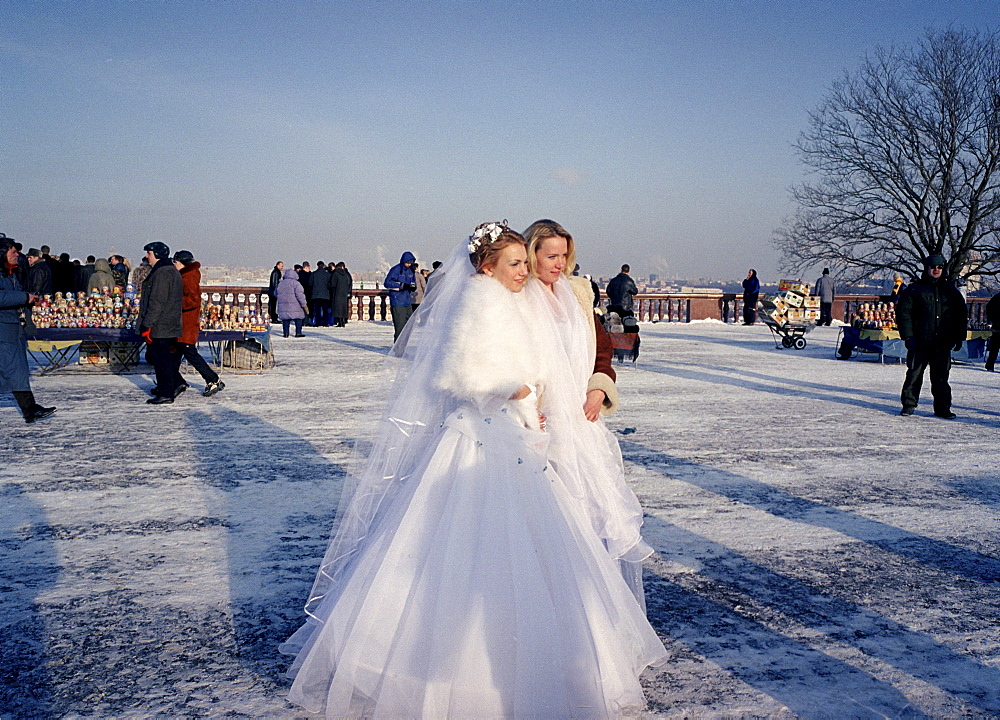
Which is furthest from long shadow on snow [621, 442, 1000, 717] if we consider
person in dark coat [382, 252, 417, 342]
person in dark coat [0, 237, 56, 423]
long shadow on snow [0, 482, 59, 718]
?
person in dark coat [382, 252, 417, 342]

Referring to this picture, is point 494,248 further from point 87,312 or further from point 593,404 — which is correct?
point 87,312

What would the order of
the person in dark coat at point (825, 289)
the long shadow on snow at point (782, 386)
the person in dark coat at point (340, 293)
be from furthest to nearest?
the person in dark coat at point (825, 289)
the person in dark coat at point (340, 293)
the long shadow on snow at point (782, 386)

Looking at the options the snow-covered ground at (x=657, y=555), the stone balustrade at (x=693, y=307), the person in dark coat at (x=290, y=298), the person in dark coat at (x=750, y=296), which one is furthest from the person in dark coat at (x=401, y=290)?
the person in dark coat at (x=750, y=296)

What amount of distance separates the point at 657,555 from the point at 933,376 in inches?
268

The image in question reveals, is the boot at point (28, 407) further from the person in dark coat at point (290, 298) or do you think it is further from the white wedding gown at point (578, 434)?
the person in dark coat at point (290, 298)

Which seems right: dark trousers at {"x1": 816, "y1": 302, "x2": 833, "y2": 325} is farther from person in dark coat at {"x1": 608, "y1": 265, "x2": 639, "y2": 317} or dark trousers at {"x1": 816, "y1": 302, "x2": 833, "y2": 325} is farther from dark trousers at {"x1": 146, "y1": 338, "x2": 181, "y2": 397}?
dark trousers at {"x1": 146, "y1": 338, "x2": 181, "y2": 397}

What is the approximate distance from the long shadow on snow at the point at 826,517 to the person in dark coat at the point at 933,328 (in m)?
4.30

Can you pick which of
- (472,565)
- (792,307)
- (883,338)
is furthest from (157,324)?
(792,307)

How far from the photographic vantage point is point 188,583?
3.99 meters

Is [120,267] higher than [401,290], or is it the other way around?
[120,267]

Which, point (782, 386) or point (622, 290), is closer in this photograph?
point (782, 386)

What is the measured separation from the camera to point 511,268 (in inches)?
121

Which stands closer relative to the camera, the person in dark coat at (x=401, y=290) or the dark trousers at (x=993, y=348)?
the dark trousers at (x=993, y=348)

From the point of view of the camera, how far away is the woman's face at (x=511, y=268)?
121 inches
